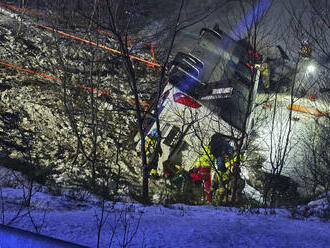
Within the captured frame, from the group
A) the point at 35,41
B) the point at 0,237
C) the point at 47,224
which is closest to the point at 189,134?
the point at 47,224

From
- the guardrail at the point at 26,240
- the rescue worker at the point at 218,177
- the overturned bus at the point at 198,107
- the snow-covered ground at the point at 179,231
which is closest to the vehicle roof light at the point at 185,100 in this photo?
the overturned bus at the point at 198,107

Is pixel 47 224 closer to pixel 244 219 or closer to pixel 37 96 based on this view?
pixel 244 219

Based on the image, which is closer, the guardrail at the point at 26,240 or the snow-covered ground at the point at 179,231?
the guardrail at the point at 26,240

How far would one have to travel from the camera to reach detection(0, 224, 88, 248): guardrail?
4.15ft

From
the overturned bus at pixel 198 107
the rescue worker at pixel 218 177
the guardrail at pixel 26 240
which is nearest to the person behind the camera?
the guardrail at pixel 26 240

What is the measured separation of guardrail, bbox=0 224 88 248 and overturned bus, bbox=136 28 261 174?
499 centimetres

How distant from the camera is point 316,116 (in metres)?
7.75

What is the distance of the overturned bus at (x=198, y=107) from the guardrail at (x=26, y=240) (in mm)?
4990

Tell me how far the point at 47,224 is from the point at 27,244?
1.03m

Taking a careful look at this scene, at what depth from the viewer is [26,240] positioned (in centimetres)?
130

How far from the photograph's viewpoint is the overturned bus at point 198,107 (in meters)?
6.67

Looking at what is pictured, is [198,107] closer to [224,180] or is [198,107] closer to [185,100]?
[185,100]

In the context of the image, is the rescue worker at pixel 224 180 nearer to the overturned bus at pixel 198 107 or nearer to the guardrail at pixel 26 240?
the overturned bus at pixel 198 107

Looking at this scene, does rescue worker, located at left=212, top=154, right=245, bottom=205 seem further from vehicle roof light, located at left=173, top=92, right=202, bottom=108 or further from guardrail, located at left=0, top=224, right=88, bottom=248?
guardrail, located at left=0, top=224, right=88, bottom=248
